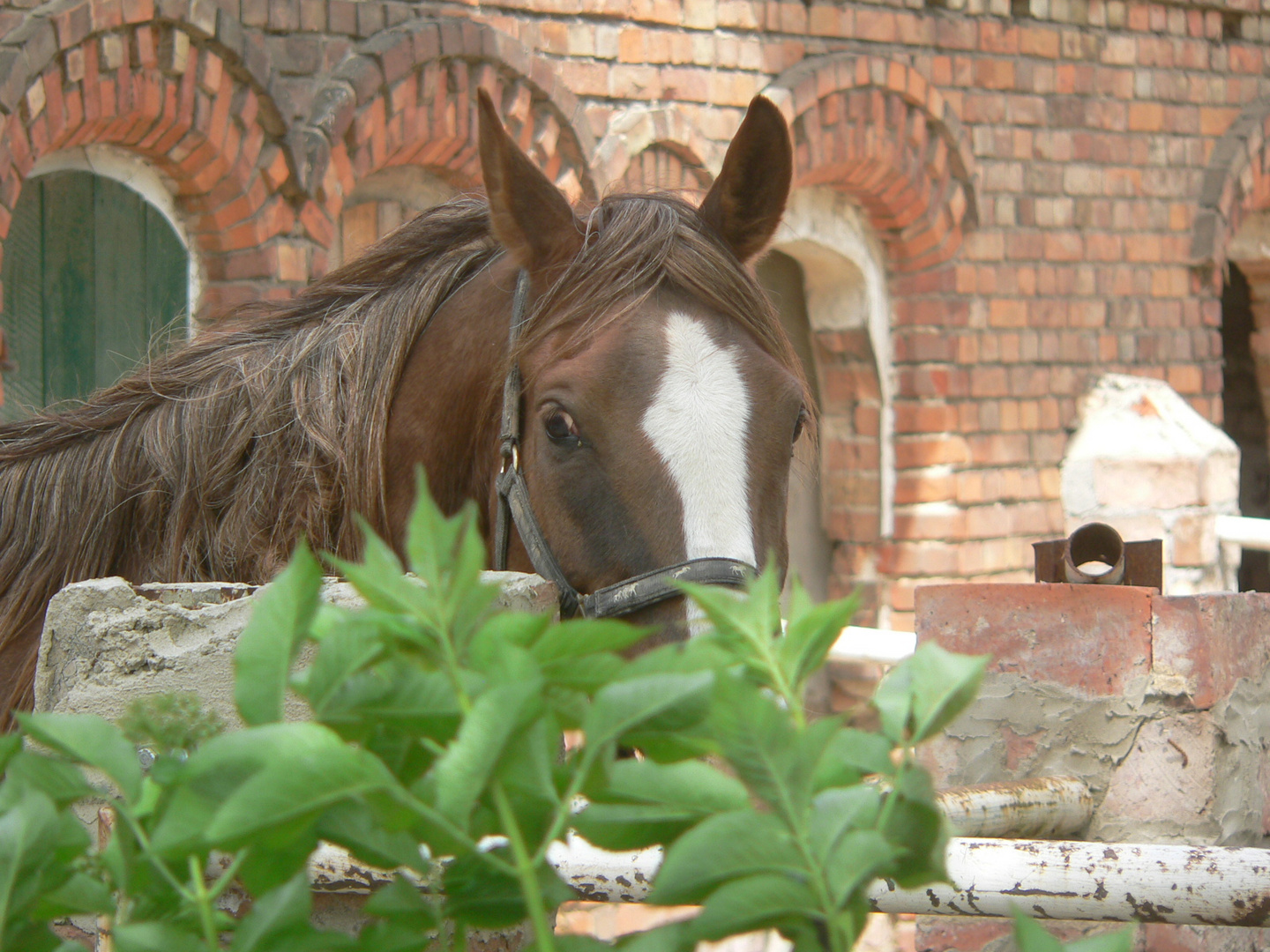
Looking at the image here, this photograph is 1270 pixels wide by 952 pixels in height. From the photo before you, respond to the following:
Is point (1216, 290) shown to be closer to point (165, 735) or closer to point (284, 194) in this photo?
point (284, 194)

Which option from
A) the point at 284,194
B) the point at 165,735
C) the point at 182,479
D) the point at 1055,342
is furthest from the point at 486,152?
the point at 1055,342

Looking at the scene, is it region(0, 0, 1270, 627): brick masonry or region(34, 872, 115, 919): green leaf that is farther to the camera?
region(0, 0, 1270, 627): brick masonry

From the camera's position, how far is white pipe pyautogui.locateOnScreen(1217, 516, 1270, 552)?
12.6 feet

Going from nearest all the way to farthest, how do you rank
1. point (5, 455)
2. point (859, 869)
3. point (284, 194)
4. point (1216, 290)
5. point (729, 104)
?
point (859, 869) → point (5, 455) → point (284, 194) → point (729, 104) → point (1216, 290)

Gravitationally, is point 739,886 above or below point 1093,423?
below

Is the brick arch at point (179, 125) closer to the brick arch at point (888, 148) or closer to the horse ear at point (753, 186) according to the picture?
the brick arch at point (888, 148)

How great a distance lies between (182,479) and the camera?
1919mm

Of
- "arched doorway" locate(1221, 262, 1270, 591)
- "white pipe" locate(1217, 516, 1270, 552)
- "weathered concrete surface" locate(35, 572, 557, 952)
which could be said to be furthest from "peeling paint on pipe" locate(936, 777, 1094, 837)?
"arched doorway" locate(1221, 262, 1270, 591)

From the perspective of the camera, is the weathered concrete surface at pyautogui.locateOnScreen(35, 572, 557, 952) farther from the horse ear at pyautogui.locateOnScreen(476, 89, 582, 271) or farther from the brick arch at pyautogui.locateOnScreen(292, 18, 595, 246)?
the brick arch at pyautogui.locateOnScreen(292, 18, 595, 246)

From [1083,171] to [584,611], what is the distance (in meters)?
4.77

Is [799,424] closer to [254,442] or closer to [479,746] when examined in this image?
[254,442]

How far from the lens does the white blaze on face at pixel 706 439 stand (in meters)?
1.67

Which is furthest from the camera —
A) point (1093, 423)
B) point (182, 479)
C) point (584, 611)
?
point (1093, 423)

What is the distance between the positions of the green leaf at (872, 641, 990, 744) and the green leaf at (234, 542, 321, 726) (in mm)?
211
